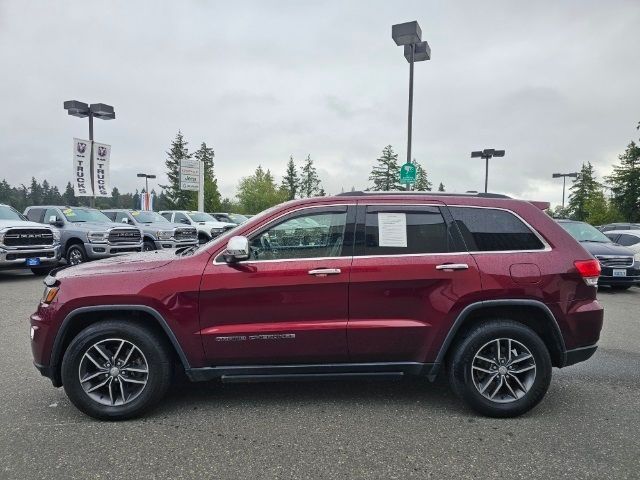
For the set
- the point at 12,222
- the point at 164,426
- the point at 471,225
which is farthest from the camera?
the point at 12,222

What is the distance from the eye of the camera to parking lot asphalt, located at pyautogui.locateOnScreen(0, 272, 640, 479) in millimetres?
2834

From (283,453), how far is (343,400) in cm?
97

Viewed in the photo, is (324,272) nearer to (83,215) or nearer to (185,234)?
(83,215)

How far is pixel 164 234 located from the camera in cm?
1540

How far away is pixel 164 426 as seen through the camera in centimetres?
340

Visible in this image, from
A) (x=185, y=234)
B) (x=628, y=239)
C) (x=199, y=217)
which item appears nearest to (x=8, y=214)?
(x=185, y=234)

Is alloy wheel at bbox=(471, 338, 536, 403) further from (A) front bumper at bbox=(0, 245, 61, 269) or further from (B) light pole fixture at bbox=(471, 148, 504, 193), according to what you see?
(B) light pole fixture at bbox=(471, 148, 504, 193)

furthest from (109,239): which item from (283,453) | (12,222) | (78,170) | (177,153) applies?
(177,153)

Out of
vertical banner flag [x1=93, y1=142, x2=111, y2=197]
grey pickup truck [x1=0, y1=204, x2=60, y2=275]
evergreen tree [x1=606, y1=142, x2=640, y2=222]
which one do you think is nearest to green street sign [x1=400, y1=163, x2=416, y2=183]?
grey pickup truck [x1=0, y1=204, x2=60, y2=275]

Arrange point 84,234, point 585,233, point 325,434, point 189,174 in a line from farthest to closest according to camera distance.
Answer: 1. point 189,174
2. point 84,234
3. point 585,233
4. point 325,434

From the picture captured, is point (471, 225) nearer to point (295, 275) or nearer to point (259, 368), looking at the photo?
point (295, 275)

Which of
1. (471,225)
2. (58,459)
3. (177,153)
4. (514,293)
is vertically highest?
(177,153)

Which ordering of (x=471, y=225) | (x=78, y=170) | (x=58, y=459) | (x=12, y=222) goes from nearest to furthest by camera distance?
(x=58, y=459)
(x=471, y=225)
(x=12, y=222)
(x=78, y=170)

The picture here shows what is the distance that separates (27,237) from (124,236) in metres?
2.67
